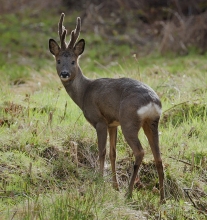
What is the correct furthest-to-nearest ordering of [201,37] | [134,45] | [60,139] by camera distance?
[134,45], [201,37], [60,139]

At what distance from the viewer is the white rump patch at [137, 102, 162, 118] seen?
582 centimetres

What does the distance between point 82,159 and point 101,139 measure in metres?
0.54

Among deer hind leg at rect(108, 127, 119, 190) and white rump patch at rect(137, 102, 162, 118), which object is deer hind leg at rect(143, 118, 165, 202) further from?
deer hind leg at rect(108, 127, 119, 190)

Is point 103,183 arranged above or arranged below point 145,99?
below

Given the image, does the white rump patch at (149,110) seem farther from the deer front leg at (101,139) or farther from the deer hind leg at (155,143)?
the deer front leg at (101,139)

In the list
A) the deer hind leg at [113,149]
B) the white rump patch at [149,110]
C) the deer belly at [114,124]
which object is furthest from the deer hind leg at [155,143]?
the deer hind leg at [113,149]

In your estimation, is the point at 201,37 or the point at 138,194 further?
the point at 201,37

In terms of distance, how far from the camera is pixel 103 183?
584cm

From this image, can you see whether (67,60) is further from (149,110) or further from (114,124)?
(149,110)

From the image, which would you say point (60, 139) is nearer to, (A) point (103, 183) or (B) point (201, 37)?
(A) point (103, 183)

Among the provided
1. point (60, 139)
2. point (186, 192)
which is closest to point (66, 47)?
point (60, 139)

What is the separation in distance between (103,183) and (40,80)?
4.50 meters

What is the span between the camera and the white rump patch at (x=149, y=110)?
582cm

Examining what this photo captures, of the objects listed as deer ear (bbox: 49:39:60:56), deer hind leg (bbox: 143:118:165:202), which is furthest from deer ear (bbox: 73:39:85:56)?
deer hind leg (bbox: 143:118:165:202)
